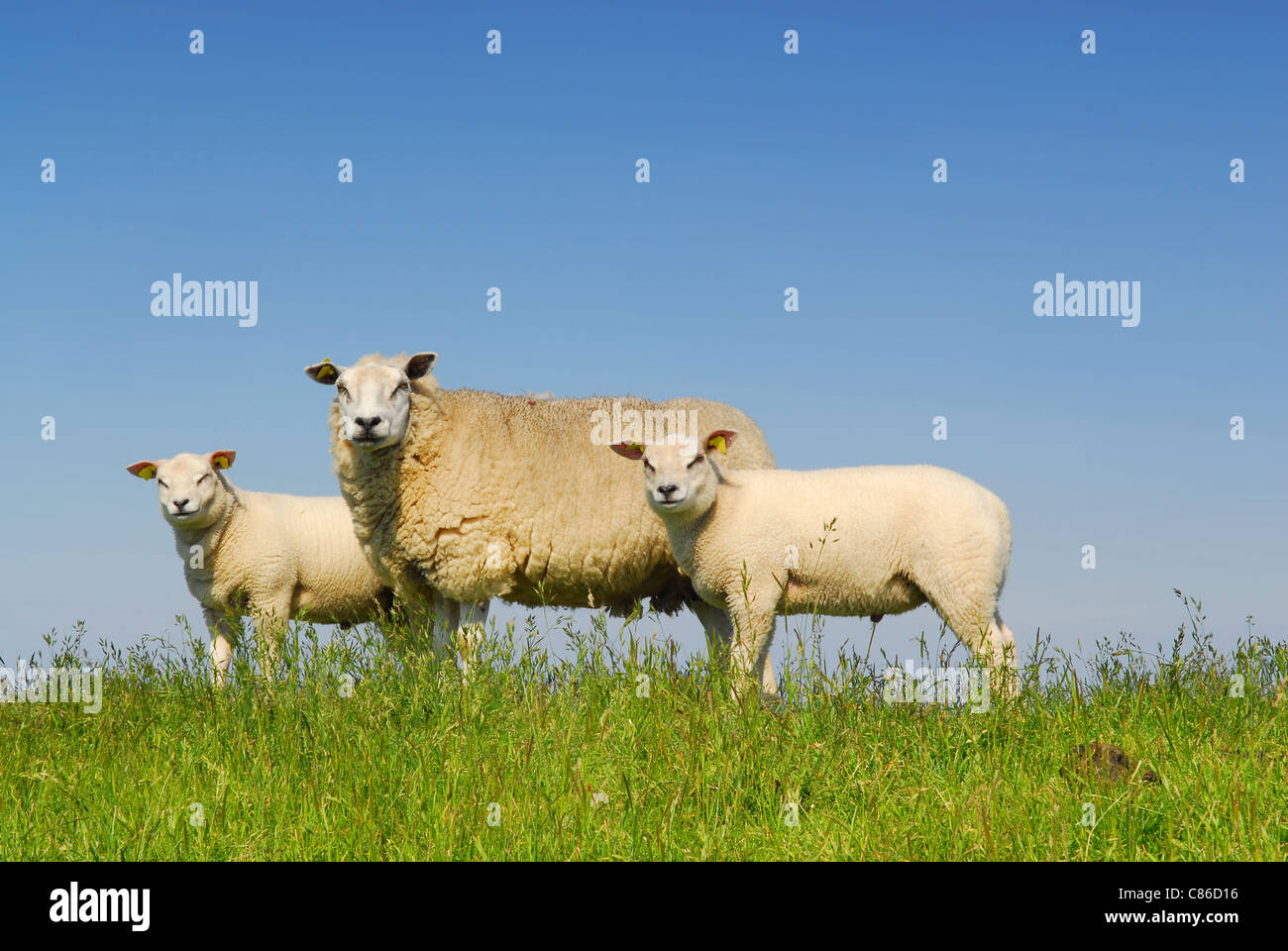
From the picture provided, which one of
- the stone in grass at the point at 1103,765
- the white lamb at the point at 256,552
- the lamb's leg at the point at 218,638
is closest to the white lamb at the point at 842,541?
the stone in grass at the point at 1103,765

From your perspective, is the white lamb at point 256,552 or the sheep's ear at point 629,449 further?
the white lamb at point 256,552

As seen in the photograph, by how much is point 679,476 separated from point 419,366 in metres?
2.86

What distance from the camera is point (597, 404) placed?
10.6 m

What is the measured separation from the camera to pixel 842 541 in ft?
28.3

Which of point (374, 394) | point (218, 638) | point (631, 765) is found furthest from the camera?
point (218, 638)

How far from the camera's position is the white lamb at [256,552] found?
1103 centimetres

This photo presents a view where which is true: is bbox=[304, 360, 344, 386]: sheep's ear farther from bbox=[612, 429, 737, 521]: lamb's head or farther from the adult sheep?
bbox=[612, 429, 737, 521]: lamb's head

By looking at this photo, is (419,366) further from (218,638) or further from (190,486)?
(218,638)

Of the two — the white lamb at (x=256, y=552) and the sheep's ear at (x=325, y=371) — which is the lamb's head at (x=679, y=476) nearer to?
the sheep's ear at (x=325, y=371)

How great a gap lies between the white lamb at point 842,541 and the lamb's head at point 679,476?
11 mm

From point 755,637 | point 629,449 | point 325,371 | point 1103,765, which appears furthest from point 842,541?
point 325,371
